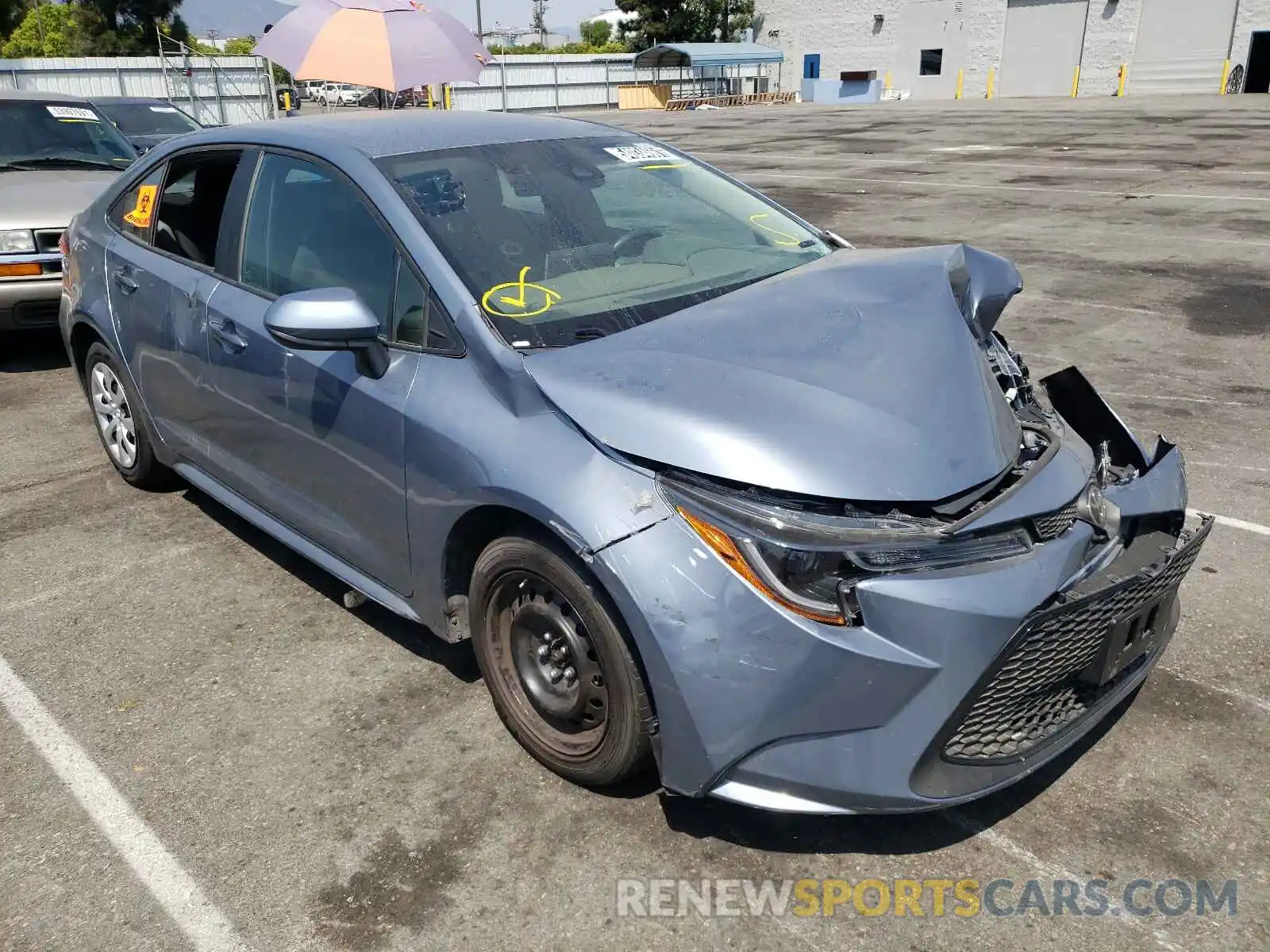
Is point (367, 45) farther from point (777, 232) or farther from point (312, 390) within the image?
point (312, 390)

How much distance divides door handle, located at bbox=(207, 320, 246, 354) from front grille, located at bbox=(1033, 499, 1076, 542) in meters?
2.59

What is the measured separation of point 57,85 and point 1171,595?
33081mm

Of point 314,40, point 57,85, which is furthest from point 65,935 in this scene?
point 57,85

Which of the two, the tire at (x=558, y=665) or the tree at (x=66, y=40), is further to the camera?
the tree at (x=66, y=40)

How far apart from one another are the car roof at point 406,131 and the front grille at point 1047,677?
2344mm

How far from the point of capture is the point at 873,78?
49406mm

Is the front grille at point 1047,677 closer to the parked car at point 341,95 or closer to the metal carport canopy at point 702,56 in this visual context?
the metal carport canopy at point 702,56

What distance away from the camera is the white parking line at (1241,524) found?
13.6ft

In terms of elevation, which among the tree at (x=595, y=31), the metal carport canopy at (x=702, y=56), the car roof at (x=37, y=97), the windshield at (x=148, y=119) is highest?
the tree at (x=595, y=31)

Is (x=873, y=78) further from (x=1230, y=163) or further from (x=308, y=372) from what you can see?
(x=308, y=372)

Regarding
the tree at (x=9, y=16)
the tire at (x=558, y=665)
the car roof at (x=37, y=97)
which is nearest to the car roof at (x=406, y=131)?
the tire at (x=558, y=665)

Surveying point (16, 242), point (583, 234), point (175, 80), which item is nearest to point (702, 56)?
point (175, 80)

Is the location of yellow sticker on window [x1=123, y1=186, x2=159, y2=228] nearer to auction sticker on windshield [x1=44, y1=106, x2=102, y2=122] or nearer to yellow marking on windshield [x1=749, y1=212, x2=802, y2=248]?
yellow marking on windshield [x1=749, y1=212, x2=802, y2=248]

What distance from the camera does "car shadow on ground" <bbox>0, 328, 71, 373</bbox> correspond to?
7.11 meters
